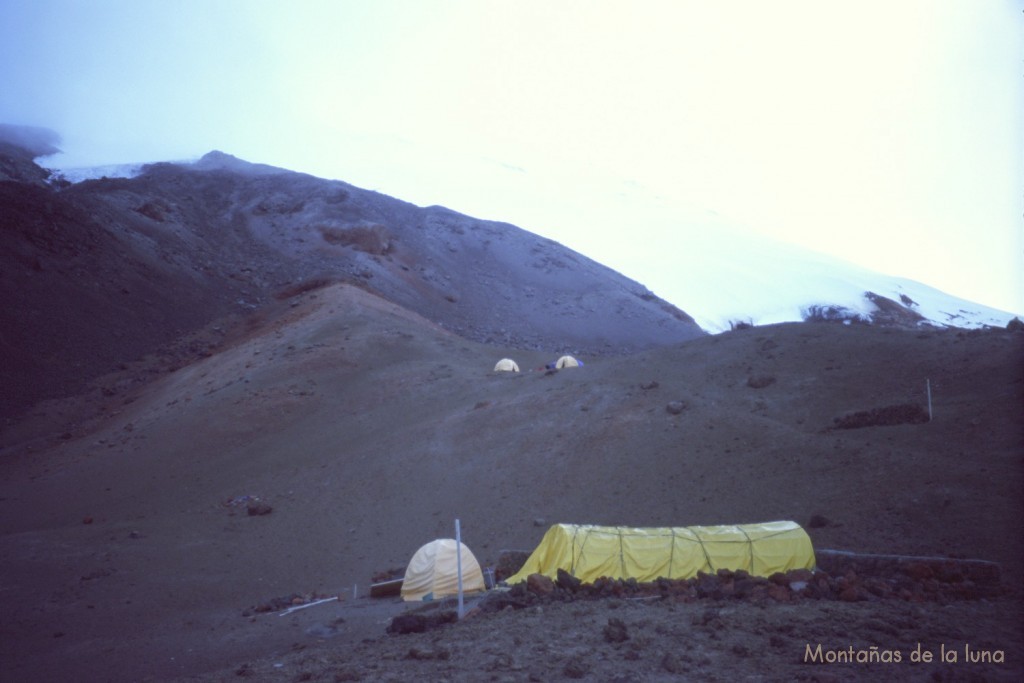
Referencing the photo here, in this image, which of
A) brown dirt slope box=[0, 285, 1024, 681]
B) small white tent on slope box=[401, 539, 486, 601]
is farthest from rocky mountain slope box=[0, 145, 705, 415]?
small white tent on slope box=[401, 539, 486, 601]

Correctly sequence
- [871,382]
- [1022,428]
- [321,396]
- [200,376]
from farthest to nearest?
[200,376]
[321,396]
[871,382]
[1022,428]

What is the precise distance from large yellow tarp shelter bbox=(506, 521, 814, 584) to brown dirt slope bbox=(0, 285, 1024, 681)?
1.63 metres

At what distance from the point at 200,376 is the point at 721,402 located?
21.3 metres

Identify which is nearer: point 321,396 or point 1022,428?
point 1022,428

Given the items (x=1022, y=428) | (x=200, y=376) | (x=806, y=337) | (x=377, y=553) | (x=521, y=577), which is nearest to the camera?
(x=521, y=577)

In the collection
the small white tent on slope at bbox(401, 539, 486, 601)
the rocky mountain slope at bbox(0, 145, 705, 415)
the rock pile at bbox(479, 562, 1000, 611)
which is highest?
the rocky mountain slope at bbox(0, 145, 705, 415)

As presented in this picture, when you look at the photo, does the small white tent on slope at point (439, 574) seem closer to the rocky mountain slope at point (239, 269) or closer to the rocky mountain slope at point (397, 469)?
the rocky mountain slope at point (397, 469)

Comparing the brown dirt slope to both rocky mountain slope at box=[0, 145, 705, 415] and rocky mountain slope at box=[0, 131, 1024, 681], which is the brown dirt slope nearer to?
rocky mountain slope at box=[0, 131, 1024, 681]

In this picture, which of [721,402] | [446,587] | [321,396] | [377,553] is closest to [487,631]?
[446,587]

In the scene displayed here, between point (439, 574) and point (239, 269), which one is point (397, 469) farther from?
point (239, 269)

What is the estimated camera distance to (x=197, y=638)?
12383 millimetres

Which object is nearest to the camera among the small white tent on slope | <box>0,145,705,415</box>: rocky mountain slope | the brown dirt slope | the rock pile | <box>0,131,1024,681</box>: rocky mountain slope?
the brown dirt slope

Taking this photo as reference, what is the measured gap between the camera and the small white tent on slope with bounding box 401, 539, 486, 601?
1389 cm

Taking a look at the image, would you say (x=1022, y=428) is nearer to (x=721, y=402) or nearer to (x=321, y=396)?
(x=721, y=402)
